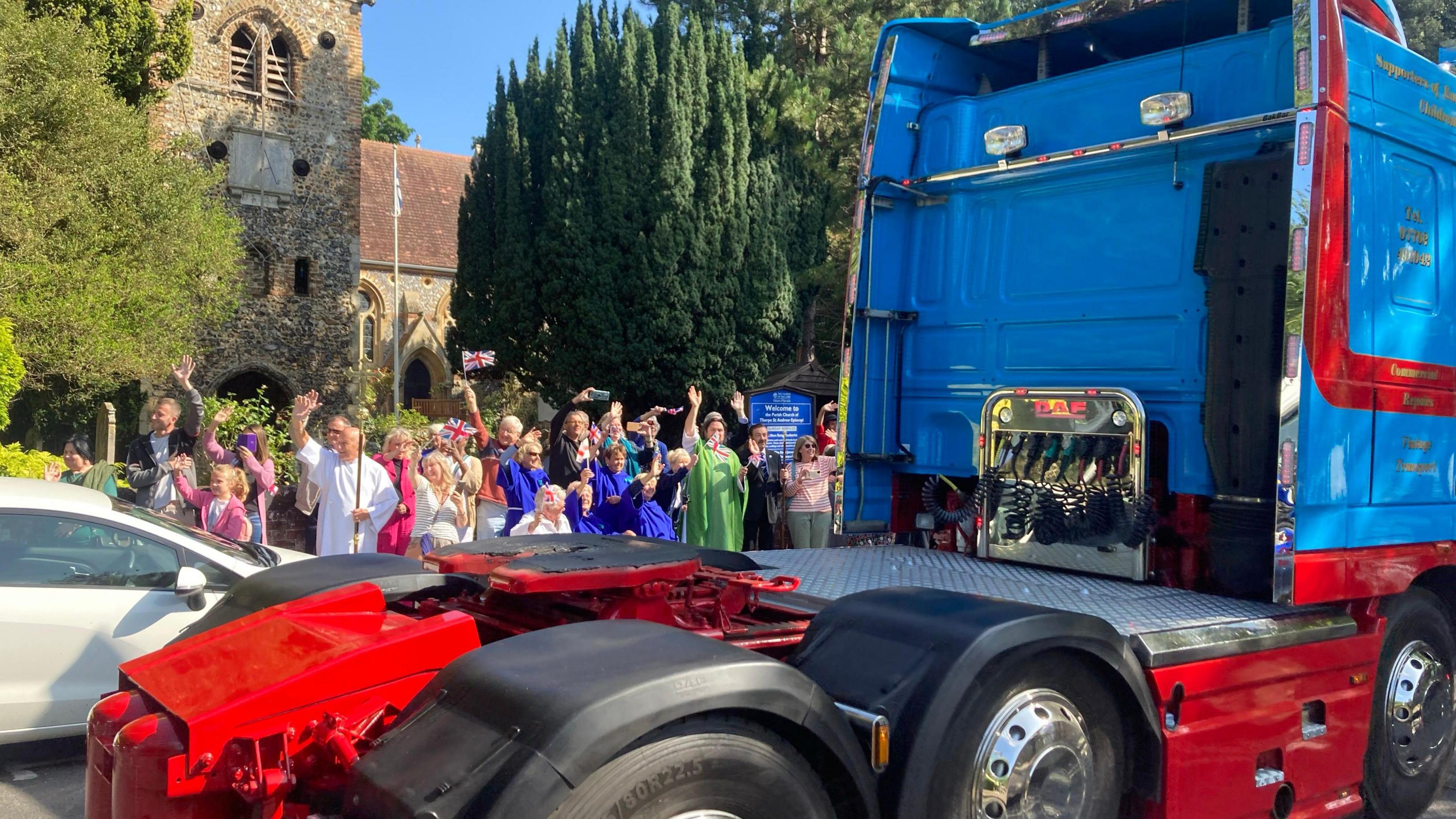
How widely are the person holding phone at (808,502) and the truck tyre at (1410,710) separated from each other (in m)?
5.32

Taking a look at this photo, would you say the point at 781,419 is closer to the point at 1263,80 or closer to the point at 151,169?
the point at 1263,80

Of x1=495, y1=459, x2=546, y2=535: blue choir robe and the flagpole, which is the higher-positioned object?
the flagpole

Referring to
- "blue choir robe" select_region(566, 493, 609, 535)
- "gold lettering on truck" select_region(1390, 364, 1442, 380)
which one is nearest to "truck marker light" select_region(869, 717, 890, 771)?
"gold lettering on truck" select_region(1390, 364, 1442, 380)

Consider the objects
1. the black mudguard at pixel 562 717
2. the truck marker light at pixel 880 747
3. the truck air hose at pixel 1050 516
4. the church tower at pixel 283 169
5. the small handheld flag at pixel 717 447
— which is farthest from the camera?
the church tower at pixel 283 169

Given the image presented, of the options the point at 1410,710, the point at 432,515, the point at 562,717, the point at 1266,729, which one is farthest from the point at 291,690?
the point at 432,515

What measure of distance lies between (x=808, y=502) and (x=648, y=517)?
6.37 feet

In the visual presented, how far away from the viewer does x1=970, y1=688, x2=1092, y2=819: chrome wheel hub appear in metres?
2.81

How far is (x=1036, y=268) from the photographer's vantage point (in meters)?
4.94

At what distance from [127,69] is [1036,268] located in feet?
74.5

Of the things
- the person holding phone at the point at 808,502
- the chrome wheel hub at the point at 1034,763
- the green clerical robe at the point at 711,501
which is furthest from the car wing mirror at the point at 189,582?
the person holding phone at the point at 808,502

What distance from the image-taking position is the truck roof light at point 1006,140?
4.87 metres

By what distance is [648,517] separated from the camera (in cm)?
808

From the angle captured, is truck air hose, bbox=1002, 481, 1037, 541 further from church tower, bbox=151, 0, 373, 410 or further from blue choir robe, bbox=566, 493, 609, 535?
church tower, bbox=151, 0, 373, 410

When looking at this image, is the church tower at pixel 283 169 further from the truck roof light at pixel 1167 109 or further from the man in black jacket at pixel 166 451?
the truck roof light at pixel 1167 109
